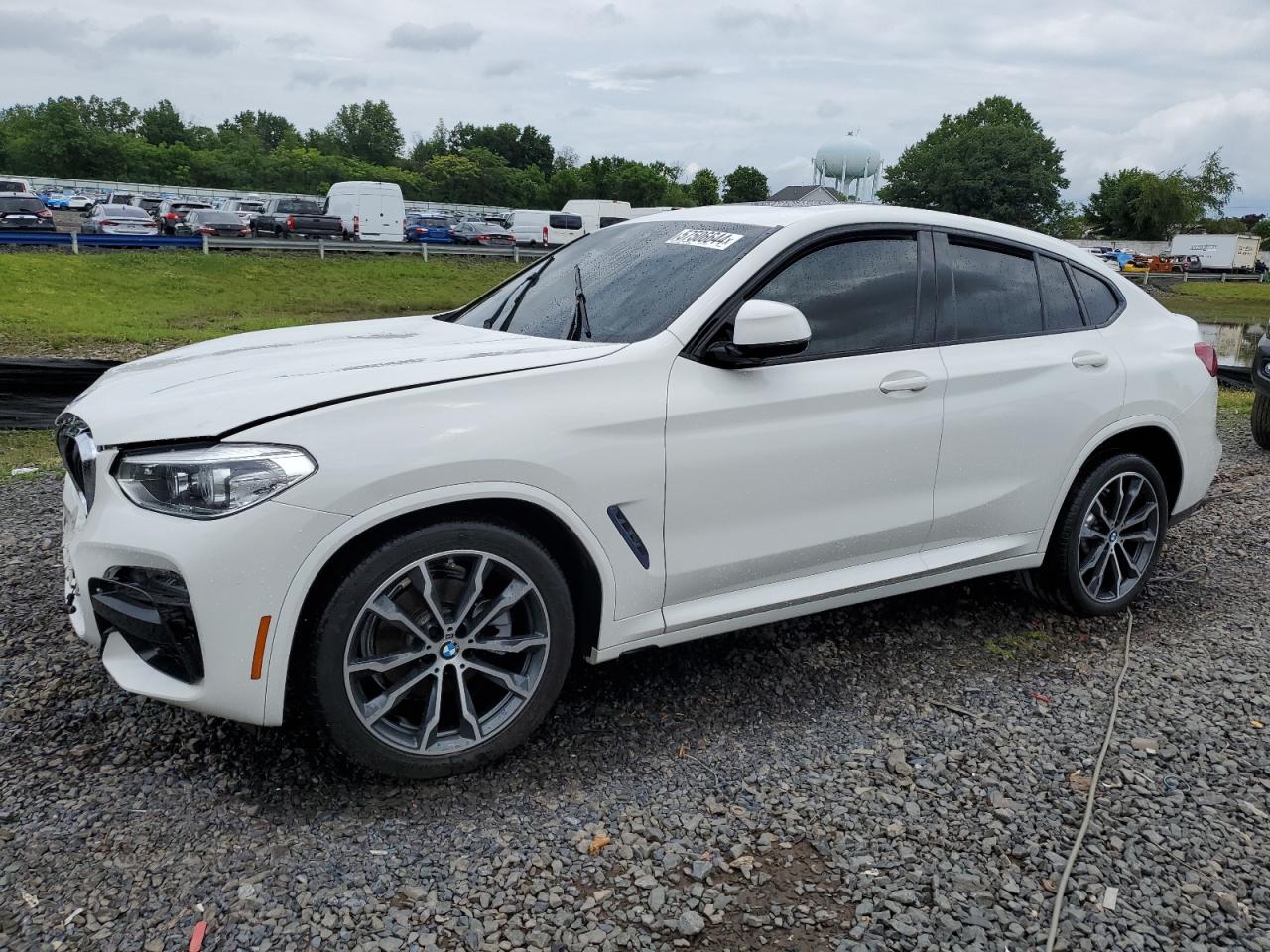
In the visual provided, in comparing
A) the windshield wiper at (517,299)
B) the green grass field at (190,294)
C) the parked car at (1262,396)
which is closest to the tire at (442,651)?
the windshield wiper at (517,299)

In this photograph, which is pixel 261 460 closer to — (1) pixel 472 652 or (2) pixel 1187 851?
(1) pixel 472 652

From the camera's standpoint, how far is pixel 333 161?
82125 millimetres

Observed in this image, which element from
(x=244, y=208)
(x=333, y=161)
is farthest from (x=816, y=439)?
(x=333, y=161)

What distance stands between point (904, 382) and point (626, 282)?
1.07 meters

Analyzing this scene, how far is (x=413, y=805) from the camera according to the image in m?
2.93

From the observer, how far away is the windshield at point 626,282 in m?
3.41

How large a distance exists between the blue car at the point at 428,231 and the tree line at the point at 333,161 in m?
39.3

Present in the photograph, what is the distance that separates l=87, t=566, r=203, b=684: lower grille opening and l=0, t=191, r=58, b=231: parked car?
30.7 metres

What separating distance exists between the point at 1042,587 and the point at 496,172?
86.6 metres

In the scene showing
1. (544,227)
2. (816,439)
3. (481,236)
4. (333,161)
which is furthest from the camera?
(333,161)

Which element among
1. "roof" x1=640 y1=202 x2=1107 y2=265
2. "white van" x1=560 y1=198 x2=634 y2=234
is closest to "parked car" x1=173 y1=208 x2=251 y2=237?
"white van" x1=560 y1=198 x2=634 y2=234

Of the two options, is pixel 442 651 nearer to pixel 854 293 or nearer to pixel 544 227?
pixel 854 293

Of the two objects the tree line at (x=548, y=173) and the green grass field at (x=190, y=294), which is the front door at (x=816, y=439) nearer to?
the green grass field at (x=190, y=294)

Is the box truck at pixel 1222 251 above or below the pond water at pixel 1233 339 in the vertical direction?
above
